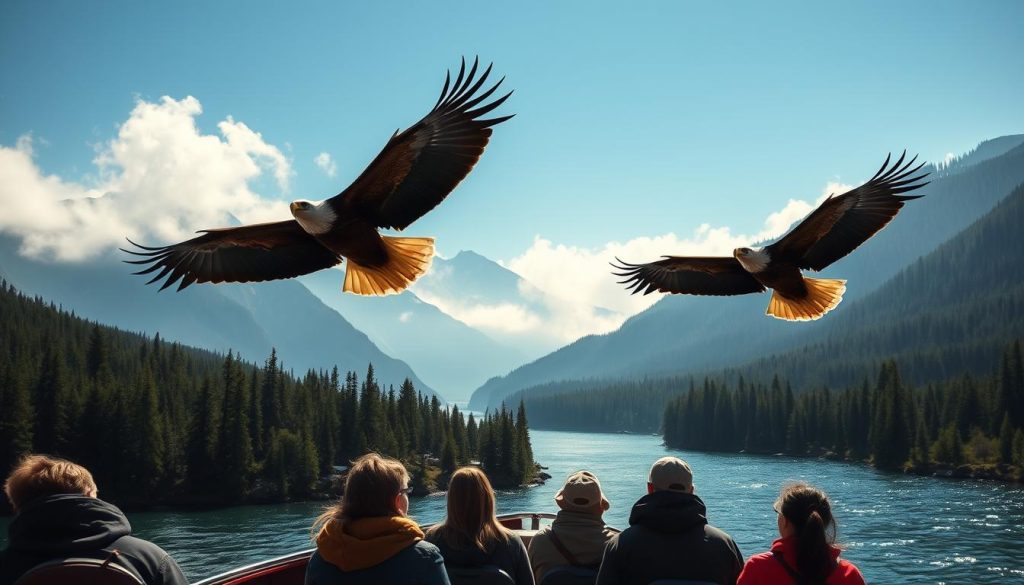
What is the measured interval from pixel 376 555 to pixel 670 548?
1.66 meters

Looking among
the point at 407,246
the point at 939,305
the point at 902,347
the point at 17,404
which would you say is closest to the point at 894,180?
the point at 407,246

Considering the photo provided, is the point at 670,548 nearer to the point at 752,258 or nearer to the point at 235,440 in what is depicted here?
the point at 752,258

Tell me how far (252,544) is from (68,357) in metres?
59.9

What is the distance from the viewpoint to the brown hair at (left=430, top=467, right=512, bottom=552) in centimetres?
451

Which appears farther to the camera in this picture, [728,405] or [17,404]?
[728,405]

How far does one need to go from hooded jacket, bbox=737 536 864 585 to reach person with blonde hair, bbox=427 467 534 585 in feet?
3.98

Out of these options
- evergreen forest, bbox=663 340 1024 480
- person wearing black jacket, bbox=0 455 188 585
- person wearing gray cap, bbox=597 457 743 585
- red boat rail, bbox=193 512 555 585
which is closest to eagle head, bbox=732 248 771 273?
person wearing gray cap, bbox=597 457 743 585

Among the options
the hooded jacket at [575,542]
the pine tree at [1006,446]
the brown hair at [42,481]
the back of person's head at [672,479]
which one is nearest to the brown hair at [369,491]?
the brown hair at [42,481]

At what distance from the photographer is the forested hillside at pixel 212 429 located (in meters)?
67.0

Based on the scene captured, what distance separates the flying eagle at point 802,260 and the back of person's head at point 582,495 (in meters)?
3.62

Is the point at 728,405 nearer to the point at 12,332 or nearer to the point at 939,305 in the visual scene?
the point at 12,332

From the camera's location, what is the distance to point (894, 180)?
830 cm

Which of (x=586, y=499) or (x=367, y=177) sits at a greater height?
(x=367, y=177)

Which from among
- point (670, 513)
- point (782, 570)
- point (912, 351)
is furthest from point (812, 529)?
point (912, 351)
